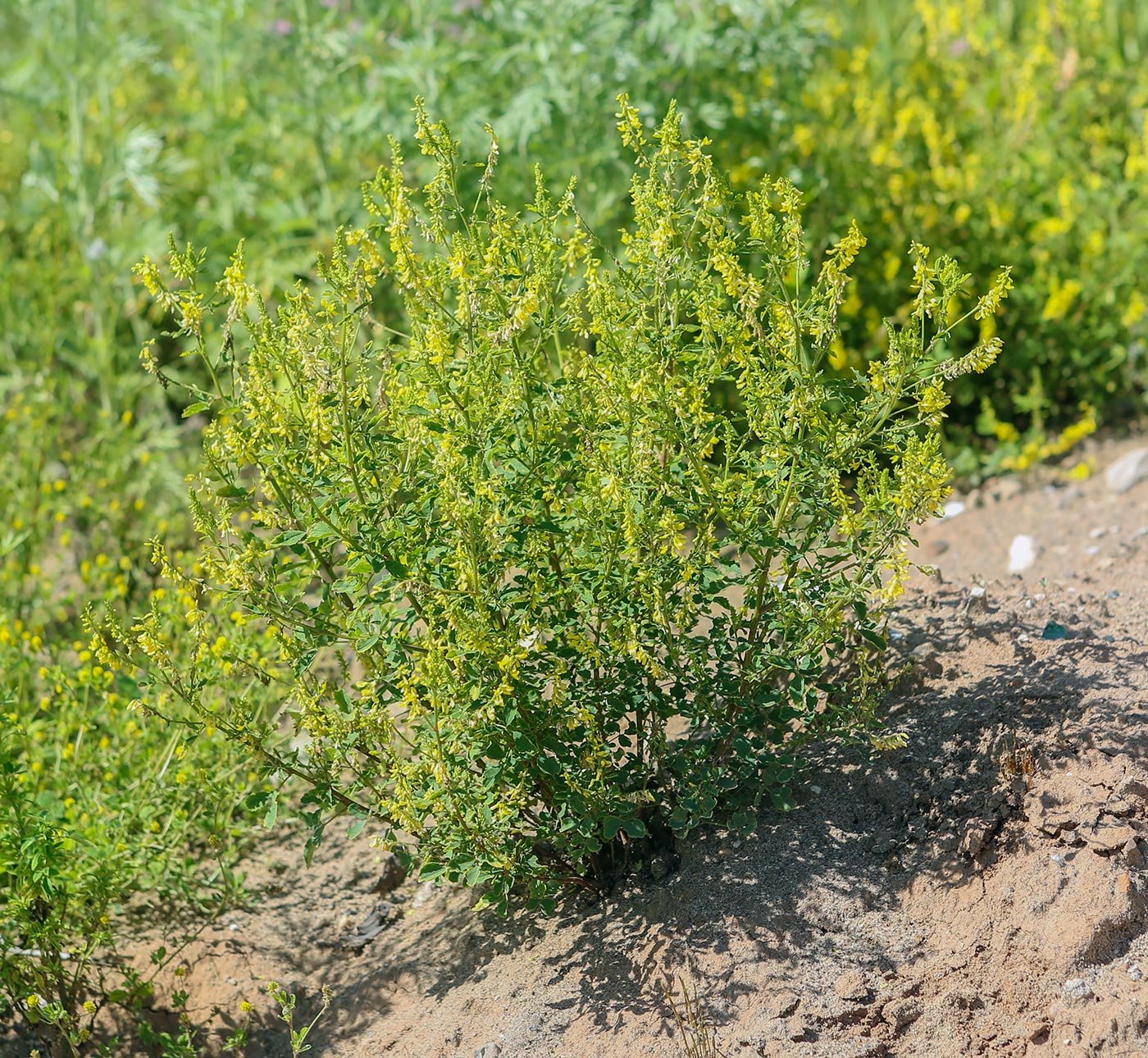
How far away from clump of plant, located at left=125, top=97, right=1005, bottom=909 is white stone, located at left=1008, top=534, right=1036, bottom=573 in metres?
1.58

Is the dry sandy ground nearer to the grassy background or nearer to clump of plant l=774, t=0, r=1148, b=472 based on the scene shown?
the grassy background

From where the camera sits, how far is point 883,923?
253 cm

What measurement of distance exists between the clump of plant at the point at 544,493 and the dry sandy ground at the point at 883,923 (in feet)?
0.75

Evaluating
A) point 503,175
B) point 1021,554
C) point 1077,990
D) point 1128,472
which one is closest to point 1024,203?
point 1128,472

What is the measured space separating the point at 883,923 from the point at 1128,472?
238cm

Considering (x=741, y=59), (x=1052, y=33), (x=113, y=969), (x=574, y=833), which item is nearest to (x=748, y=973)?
(x=574, y=833)

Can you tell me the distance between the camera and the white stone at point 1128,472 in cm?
426

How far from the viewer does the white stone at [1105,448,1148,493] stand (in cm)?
426

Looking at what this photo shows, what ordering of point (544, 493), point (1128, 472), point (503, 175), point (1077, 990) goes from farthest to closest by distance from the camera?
1. point (503, 175)
2. point (1128, 472)
3. point (544, 493)
4. point (1077, 990)

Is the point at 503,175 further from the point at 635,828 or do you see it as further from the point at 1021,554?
the point at 635,828

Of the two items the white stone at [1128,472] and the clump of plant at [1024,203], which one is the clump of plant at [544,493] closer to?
the clump of plant at [1024,203]

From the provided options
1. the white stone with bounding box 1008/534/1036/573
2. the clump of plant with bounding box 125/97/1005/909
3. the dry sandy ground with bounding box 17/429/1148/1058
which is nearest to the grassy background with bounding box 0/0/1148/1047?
the white stone with bounding box 1008/534/1036/573

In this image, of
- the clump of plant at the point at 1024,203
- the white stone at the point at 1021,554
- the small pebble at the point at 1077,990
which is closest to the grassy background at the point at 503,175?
the clump of plant at the point at 1024,203

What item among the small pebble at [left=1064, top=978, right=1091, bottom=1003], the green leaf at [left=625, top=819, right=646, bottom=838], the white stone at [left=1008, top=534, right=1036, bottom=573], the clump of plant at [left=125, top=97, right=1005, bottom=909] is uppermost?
the clump of plant at [left=125, top=97, right=1005, bottom=909]
